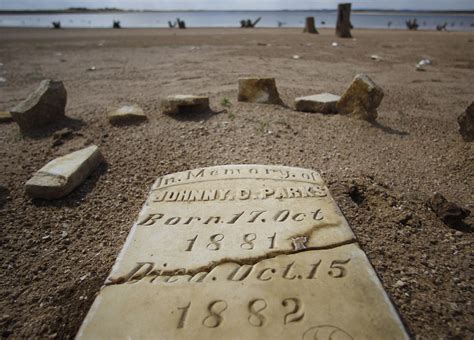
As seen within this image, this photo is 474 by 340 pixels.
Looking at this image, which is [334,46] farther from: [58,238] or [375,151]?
[58,238]

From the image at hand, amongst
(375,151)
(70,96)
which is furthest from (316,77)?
(70,96)

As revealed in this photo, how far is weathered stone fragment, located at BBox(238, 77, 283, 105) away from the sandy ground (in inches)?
7.7

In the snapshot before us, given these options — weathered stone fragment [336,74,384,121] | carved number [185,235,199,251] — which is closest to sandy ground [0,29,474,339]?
weathered stone fragment [336,74,384,121]

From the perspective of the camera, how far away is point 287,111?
159 inches

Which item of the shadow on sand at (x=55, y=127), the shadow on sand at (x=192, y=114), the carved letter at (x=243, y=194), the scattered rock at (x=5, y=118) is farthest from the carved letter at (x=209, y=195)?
the scattered rock at (x=5, y=118)

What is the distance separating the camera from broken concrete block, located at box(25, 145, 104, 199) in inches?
98.0

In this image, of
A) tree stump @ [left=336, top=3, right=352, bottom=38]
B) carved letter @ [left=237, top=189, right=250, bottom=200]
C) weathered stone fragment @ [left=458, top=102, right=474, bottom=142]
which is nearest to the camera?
carved letter @ [left=237, top=189, right=250, bottom=200]

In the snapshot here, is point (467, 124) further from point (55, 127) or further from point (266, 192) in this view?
point (55, 127)

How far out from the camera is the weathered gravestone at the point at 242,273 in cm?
130

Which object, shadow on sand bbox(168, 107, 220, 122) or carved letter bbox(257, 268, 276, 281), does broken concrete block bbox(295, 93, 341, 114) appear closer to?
shadow on sand bbox(168, 107, 220, 122)

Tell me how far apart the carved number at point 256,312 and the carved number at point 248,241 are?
1.14 ft

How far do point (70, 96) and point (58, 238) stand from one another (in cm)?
362

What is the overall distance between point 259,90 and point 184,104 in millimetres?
988

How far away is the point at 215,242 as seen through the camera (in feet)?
5.79
